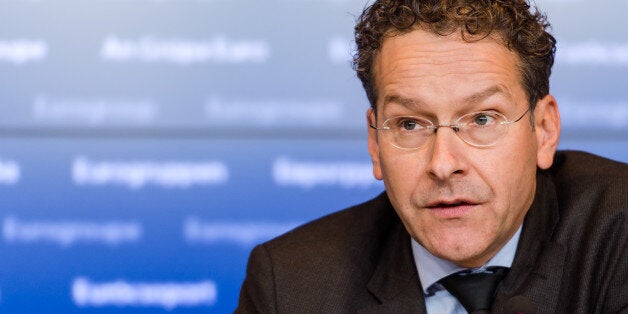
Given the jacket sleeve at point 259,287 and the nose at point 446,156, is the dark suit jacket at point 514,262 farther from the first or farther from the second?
the nose at point 446,156

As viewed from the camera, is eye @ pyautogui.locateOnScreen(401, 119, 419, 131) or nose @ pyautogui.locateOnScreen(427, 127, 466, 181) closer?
nose @ pyautogui.locateOnScreen(427, 127, 466, 181)

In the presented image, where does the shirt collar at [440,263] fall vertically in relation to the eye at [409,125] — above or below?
below

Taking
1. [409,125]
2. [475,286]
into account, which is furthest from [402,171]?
[475,286]

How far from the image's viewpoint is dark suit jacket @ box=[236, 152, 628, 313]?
2.42 m

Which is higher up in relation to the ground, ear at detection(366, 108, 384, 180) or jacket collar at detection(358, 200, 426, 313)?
ear at detection(366, 108, 384, 180)

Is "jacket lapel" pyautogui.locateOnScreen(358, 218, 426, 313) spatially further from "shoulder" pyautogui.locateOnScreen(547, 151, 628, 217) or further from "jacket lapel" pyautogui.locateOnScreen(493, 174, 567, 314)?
"shoulder" pyautogui.locateOnScreen(547, 151, 628, 217)

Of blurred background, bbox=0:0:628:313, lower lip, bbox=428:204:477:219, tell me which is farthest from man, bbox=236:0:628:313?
blurred background, bbox=0:0:628:313

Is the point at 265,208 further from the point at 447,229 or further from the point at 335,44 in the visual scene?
the point at 447,229

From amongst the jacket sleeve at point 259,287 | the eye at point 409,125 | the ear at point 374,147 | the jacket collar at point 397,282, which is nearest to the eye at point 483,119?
the eye at point 409,125

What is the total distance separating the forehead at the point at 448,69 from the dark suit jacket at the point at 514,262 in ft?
1.18

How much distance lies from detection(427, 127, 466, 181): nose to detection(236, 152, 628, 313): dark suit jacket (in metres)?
0.31

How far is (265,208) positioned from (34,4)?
1.08 meters

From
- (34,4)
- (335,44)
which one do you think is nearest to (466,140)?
(335,44)

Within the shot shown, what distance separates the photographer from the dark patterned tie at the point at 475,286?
2438mm
